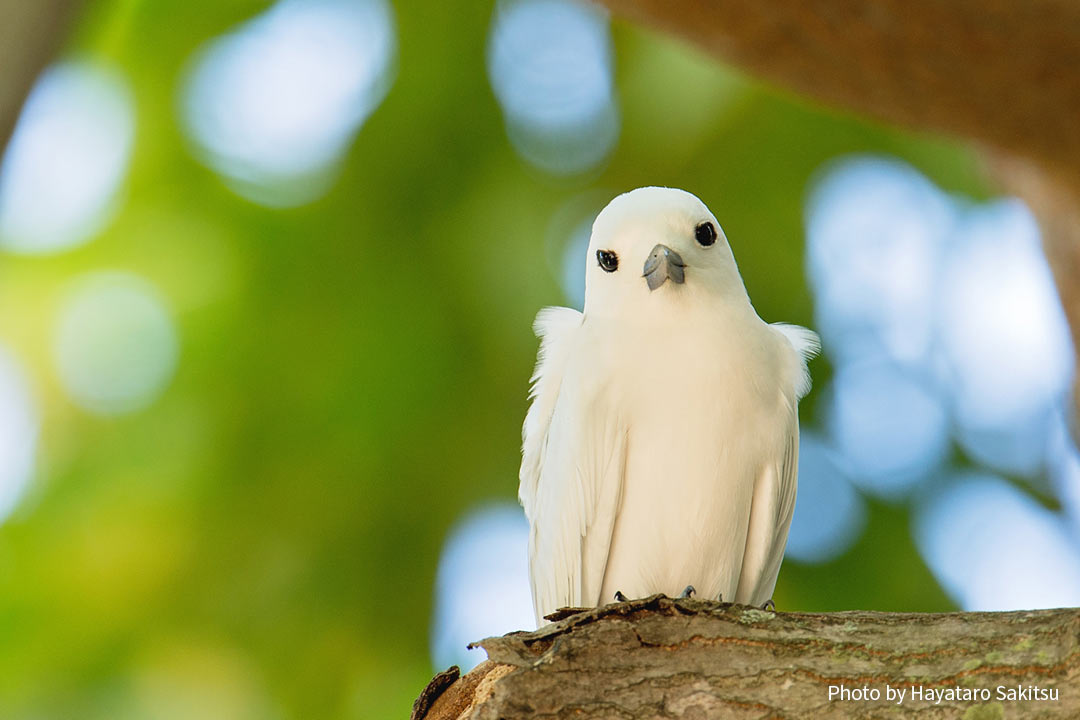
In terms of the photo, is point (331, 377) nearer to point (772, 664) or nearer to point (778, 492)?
point (778, 492)

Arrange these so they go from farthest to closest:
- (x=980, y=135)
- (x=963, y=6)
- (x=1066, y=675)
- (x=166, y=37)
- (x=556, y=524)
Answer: (x=166, y=37), (x=980, y=135), (x=963, y=6), (x=556, y=524), (x=1066, y=675)

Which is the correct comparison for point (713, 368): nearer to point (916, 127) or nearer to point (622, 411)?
point (622, 411)

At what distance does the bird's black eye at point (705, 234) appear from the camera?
5270mm

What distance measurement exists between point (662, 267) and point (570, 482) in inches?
45.5

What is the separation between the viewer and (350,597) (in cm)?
1142

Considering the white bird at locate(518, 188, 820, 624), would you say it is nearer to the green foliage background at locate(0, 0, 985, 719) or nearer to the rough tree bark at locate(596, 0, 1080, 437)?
the rough tree bark at locate(596, 0, 1080, 437)

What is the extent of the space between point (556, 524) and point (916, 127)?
3.92 m

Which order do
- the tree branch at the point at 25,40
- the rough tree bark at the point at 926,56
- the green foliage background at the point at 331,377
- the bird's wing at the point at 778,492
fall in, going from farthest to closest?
the green foliage background at the point at 331,377 < the rough tree bark at the point at 926,56 < the bird's wing at the point at 778,492 < the tree branch at the point at 25,40

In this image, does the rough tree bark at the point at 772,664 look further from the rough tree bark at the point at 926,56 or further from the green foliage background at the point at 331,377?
the green foliage background at the point at 331,377

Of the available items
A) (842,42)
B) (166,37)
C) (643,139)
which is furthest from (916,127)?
(166,37)

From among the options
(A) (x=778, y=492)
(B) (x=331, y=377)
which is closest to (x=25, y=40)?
(A) (x=778, y=492)

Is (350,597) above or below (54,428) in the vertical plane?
below

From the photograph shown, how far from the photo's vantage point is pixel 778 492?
557 centimetres

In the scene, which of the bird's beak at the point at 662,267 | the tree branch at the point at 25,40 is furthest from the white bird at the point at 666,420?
the tree branch at the point at 25,40
